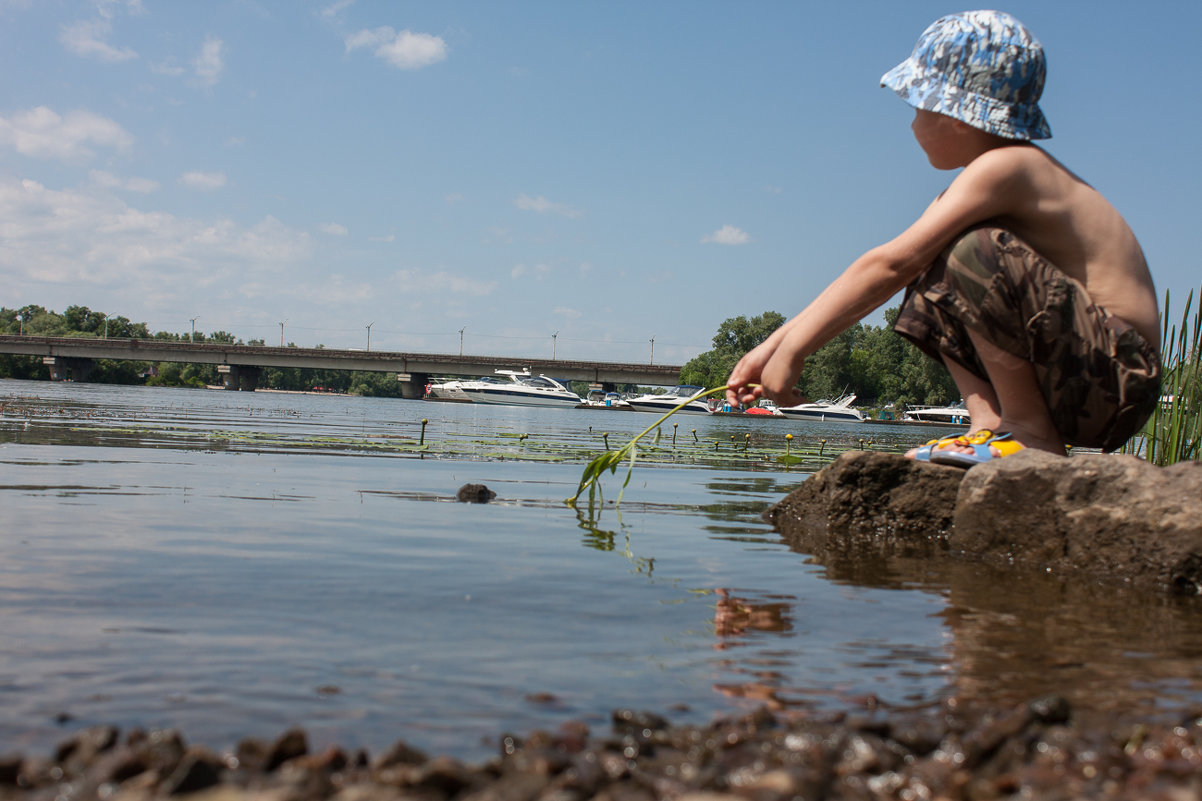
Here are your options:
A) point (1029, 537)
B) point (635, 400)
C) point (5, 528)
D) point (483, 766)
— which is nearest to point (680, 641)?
point (483, 766)

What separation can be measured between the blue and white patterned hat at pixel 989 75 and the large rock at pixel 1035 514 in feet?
3.48

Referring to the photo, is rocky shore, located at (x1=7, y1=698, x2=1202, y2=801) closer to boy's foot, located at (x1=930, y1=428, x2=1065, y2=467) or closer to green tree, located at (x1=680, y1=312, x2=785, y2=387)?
boy's foot, located at (x1=930, y1=428, x2=1065, y2=467)

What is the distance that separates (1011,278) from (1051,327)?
19 cm

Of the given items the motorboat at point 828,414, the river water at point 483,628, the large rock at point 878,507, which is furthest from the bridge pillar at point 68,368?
the large rock at point 878,507

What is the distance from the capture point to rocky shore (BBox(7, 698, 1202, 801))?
990mm

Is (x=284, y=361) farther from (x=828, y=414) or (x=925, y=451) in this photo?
(x=925, y=451)

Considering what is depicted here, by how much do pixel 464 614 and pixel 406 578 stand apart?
404 millimetres

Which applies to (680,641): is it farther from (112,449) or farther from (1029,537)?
(112,449)

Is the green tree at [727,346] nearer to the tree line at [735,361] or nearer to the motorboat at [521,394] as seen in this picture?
the tree line at [735,361]

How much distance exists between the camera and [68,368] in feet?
252

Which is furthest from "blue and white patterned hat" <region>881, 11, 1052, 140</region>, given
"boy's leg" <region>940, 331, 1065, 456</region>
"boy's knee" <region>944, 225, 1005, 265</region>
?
"boy's leg" <region>940, 331, 1065, 456</region>

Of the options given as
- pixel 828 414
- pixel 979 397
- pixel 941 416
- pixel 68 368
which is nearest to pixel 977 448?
pixel 979 397

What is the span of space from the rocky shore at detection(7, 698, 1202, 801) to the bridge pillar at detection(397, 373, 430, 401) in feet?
274

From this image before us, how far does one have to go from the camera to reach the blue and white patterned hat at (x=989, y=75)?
2.82 meters
